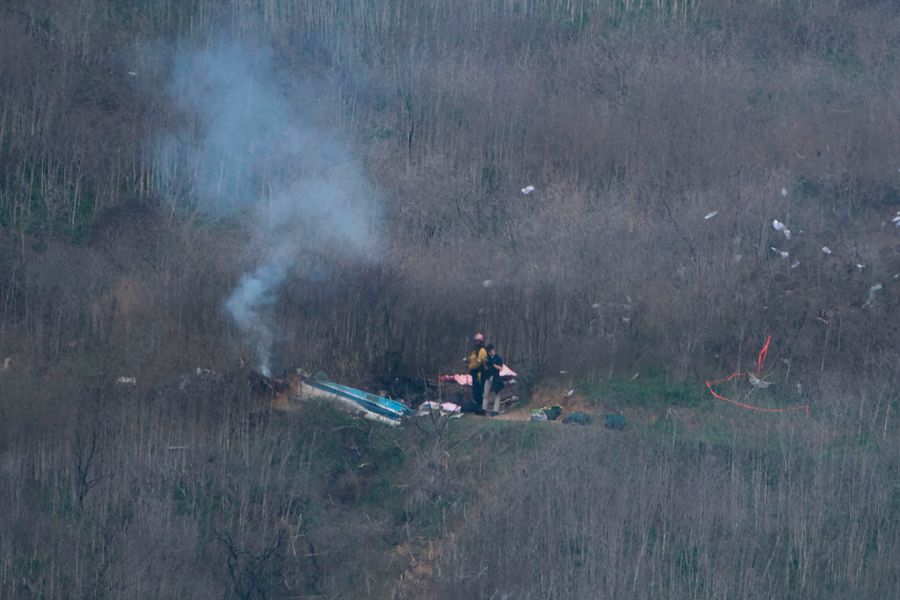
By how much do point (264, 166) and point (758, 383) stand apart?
753 centimetres

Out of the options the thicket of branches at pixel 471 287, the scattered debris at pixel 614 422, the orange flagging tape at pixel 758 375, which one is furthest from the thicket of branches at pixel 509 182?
the scattered debris at pixel 614 422

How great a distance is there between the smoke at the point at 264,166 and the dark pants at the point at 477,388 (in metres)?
2.69

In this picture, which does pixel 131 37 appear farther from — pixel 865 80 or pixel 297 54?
pixel 865 80

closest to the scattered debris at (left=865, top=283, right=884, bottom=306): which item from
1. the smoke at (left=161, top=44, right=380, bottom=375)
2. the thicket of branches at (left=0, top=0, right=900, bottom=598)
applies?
the thicket of branches at (left=0, top=0, right=900, bottom=598)

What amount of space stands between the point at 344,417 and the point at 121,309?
3.30 metres

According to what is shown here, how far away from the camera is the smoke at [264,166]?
15281 mm

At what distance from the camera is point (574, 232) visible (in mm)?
15555

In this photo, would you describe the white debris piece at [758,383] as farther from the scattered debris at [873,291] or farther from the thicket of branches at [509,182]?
the scattered debris at [873,291]

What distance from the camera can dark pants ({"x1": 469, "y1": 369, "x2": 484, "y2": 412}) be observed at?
12922mm

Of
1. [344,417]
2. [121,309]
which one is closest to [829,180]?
[344,417]

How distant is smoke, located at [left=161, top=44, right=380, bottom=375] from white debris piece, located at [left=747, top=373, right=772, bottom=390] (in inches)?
193

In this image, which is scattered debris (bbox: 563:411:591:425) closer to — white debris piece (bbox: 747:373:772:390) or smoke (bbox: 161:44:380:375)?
white debris piece (bbox: 747:373:772:390)

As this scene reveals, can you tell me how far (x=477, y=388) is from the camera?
13.0 meters

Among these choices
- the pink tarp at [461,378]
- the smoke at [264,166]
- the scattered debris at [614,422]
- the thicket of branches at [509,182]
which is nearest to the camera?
the scattered debris at [614,422]
